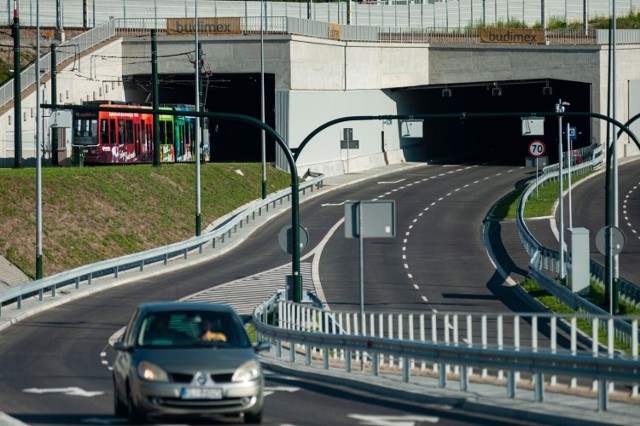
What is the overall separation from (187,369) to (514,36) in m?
76.0

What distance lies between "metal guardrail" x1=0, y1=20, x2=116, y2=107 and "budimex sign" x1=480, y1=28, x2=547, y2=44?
23808 millimetres

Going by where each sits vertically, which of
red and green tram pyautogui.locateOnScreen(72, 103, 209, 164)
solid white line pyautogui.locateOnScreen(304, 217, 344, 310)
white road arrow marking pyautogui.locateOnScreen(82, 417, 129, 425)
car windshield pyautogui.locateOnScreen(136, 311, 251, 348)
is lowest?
solid white line pyautogui.locateOnScreen(304, 217, 344, 310)

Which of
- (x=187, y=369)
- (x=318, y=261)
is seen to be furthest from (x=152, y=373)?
(x=318, y=261)

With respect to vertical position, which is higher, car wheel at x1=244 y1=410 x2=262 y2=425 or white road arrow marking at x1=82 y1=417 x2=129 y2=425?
car wheel at x1=244 y1=410 x2=262 y2=425

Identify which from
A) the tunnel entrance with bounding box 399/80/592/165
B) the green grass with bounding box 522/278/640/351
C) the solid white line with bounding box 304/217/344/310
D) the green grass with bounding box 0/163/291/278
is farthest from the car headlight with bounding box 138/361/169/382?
the tunnel entrance with bounding box 399/80/592/165

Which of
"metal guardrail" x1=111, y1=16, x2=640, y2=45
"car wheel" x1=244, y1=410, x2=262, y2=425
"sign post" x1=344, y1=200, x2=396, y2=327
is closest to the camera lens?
"car wheel" x1=244, y1=410, x2=262, y2=425

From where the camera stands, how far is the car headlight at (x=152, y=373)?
15.9 metres

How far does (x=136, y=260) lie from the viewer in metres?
48.6

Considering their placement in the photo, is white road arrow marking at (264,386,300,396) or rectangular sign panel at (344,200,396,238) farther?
rectangular sign panel at (344,200,396,238)

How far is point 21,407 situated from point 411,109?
75885mm

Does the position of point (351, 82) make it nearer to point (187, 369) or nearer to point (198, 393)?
point (187, 369)

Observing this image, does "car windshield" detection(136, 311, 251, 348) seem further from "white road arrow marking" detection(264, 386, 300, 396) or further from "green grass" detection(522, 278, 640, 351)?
"green grass" detection(522, 278, 640, 351)

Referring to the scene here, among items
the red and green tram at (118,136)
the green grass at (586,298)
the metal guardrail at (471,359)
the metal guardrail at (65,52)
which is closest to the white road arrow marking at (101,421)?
the metal guardrail at (471,359)

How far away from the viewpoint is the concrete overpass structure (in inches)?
3110
